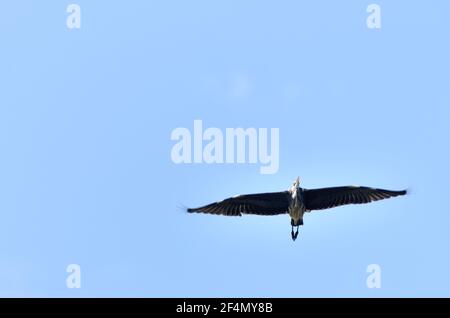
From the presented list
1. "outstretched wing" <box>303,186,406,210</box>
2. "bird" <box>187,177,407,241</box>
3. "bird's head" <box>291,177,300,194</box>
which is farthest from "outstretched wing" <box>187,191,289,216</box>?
"outstretched wing" <box>303,186,406,210</box>

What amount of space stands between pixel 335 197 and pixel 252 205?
3.16 m

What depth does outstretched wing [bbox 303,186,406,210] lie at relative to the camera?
A: 4741cm

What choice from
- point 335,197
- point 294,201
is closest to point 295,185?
point 294,201

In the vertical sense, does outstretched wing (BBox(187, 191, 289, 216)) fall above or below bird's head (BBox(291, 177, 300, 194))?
below

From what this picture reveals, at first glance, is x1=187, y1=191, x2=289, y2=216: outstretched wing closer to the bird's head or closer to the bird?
the bird

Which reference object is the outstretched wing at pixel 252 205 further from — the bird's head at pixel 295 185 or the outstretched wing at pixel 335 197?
the outstretched wing at pixel 335 197

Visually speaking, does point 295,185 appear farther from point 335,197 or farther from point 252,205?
point 252,205

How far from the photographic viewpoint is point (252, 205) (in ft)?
157

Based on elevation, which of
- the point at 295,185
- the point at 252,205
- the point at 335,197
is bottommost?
the point at 252,205

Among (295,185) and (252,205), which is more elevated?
(295,185)
